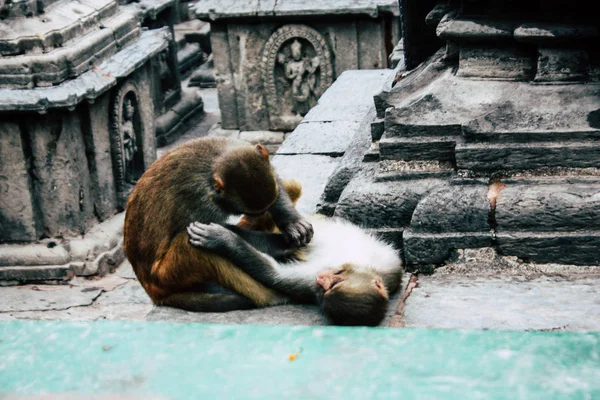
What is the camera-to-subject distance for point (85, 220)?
6855 millimetres

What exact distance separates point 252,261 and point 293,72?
6.32 metres

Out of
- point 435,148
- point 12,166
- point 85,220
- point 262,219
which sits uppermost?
point 435,148

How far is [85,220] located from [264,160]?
4044 mm

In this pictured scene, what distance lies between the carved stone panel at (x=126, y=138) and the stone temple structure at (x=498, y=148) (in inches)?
159

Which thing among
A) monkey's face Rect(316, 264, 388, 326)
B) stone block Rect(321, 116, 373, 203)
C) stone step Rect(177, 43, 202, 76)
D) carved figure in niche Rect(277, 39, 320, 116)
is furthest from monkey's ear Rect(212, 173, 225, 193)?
stone step Rect(177, 43, 202, 76)

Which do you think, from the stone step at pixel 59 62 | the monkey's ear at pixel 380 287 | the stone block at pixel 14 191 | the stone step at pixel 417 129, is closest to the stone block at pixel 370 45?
the stone step at pixel 59 62

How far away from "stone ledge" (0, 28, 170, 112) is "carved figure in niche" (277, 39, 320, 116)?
1.87 metres

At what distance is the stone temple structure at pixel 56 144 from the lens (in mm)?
6457

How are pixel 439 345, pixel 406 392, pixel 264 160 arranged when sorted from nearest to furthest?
pixel 406 392, pixel 439 345, pixel 264 160

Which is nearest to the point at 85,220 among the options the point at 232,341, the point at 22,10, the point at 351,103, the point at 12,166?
the point at 12,166

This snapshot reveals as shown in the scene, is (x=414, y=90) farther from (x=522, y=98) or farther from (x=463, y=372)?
(x=463, y=372)

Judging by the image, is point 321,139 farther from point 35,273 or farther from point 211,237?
point 35,273

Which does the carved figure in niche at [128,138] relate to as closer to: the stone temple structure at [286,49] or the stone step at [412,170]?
the stone temple structure at [286,49]

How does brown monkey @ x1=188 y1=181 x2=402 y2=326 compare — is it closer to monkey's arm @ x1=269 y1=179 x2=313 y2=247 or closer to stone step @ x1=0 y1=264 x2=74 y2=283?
monkey's arm @ x1=269 y1=179 x2=313 y2=247
